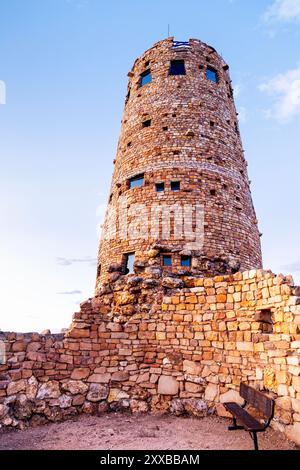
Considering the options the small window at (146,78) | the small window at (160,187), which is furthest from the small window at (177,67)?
the small window at (160,187)

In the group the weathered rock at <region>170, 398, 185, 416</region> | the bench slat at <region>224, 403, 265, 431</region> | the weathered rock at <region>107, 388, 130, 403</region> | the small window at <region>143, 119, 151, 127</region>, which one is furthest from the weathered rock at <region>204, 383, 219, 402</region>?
the small window at <region>143, 119, 151, 127</region>

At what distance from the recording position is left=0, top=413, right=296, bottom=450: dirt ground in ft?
15.8

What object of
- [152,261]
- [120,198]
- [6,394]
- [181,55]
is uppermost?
[181,55]

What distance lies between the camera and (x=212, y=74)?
15117 millimetres

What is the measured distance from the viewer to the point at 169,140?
42.1ft

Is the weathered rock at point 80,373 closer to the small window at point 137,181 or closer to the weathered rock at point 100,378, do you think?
the weathered rock at point 100,378

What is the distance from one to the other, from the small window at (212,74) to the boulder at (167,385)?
46.1 feet

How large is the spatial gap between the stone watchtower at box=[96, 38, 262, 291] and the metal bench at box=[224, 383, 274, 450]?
5405 millimetres

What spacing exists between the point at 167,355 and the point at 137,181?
803 centimetres

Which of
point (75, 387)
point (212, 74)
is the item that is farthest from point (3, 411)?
point (212, 74)

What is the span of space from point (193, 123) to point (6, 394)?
1206cm

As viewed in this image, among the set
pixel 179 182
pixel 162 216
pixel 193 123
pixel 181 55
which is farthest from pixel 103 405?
pixel 181 55

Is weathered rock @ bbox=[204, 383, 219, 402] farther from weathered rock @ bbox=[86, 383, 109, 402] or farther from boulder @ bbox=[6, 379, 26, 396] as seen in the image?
boulder @ bbox=[6, 379, 26, 396]
